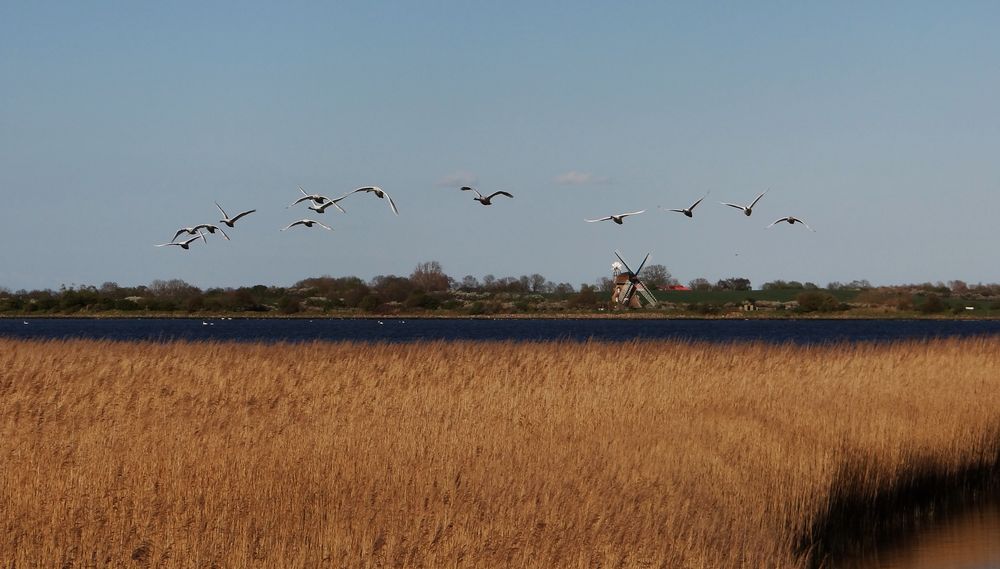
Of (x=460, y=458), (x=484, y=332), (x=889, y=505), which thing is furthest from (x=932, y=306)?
(x=460, y=458)

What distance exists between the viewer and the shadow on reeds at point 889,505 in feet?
43.0

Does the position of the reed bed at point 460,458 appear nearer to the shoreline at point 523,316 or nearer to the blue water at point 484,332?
the blue water at point 484,332

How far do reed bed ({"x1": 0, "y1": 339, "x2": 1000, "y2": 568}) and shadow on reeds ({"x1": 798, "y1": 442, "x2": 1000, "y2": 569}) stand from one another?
0.09m

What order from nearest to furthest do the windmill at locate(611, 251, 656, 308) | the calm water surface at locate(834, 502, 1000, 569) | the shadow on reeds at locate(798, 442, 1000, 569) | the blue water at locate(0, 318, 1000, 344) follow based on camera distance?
the shadow on reeds at locate(798, 442, 1000, 569) < the calm water surface at locate(834, 502, 1000, 569) < the blue water at locate(0, 318, 1000, 344) < the windmill at locate(611, 251, 656, 308)

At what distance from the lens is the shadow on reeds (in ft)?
43.0

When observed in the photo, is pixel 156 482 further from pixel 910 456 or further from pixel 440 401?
pixel 910 456

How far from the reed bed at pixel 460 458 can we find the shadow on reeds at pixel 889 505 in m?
0.09

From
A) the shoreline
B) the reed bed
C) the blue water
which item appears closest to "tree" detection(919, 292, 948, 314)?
the shoreline

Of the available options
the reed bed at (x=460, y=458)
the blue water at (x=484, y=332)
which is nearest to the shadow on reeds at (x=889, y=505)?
the reed bed at (x=460, y=458)

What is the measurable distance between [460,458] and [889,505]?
6016mm

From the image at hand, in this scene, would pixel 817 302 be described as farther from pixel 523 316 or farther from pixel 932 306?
pixel 523 316

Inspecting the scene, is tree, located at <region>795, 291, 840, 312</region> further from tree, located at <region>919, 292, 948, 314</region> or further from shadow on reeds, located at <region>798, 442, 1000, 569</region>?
shadow on reeds, located at <region>798, 442, 1000, 569</region>

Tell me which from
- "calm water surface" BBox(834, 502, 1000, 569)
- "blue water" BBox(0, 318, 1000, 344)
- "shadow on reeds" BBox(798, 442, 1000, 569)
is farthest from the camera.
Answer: "blue water" BBox(0, 318, 1000, 344)

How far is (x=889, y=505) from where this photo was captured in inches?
584
